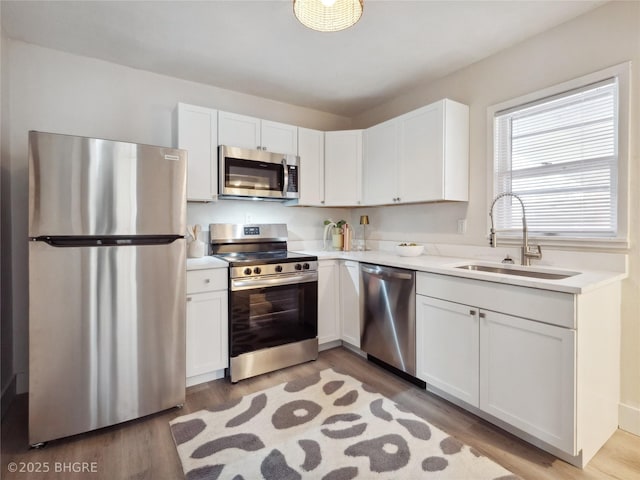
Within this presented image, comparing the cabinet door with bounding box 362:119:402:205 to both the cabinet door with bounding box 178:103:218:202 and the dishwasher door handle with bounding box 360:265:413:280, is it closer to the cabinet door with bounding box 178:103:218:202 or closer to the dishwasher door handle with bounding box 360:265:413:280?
the dishwasher door handle with bounding box 360:265:413:280

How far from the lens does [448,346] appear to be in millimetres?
2100

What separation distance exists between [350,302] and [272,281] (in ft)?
2.61

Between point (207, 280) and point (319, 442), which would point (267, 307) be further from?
point (319, 442)

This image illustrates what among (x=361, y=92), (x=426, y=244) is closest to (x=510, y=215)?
(x=426, y=244)

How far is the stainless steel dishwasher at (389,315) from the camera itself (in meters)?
2.35

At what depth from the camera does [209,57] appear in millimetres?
2518

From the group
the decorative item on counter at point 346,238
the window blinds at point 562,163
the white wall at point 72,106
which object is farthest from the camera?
the decorative item on counter at point 346,238

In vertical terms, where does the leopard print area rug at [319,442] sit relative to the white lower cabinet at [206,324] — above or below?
below

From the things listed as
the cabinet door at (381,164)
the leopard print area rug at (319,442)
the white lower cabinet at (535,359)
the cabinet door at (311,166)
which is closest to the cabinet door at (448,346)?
the white lower cabinet at (535,359)

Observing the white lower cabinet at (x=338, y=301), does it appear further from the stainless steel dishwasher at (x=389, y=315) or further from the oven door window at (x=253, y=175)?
the oven door window at (x=253, y=175)

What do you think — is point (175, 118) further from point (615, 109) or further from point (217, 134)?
point (615, 109)

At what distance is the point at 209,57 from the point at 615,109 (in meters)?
2.79

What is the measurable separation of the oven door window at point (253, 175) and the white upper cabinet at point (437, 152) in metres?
1.21

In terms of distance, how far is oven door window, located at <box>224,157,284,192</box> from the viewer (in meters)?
2.78
